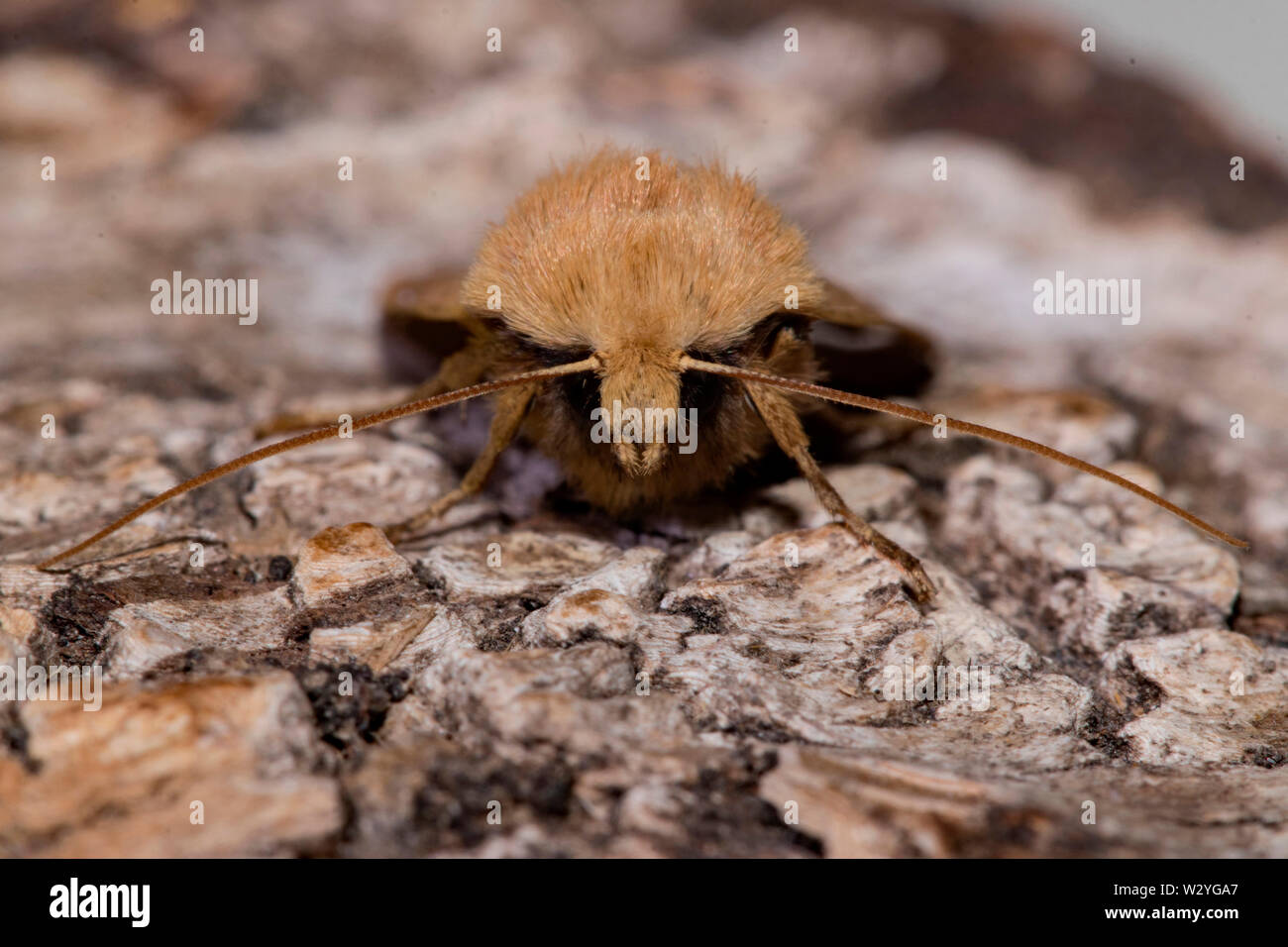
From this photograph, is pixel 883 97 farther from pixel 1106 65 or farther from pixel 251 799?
pixel 251 799

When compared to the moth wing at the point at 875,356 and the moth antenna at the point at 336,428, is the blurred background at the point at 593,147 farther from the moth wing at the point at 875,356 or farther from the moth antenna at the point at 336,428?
the moth antenna at the point at 336,428

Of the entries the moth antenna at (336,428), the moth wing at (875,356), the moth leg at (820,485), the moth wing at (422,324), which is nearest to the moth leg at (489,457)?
the moth antenna at (336,428)

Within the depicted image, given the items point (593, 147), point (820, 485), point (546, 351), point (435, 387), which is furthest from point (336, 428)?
point (593, 147)

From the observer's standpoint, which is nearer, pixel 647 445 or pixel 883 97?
pixel 647 445

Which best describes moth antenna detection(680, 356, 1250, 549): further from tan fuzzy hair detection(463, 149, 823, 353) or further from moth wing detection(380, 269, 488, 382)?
moth wing detection(380, 269, 488, 382)

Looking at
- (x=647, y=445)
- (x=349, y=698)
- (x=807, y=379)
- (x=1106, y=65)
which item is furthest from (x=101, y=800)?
(x=1106, y=65)

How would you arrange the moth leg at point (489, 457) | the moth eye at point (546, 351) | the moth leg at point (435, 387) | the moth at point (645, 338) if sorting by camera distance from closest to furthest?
the moth at point (645, 338), the moth eye at point (546, 351), the moth leg at point (489, 457), the moth leg at point (435, 387)

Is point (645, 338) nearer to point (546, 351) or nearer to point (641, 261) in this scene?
point (641, 261)
